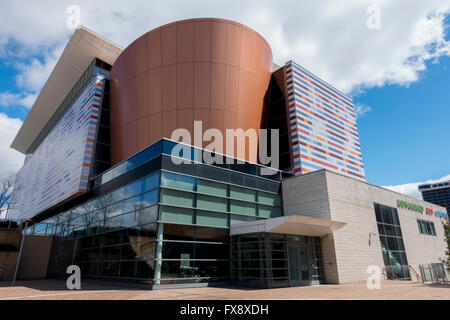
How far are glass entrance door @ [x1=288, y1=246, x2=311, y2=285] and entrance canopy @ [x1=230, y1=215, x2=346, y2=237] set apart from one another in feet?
3.50

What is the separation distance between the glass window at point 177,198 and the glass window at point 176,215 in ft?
1.12

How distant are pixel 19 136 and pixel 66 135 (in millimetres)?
38741

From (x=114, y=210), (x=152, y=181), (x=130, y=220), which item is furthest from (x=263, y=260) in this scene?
(x=114, y=210)

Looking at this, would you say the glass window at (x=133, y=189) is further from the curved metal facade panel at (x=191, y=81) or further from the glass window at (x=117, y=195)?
the curved metal facade panel at (x=191, y=81)

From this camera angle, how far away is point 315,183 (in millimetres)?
21578

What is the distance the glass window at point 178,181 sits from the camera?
1702cm

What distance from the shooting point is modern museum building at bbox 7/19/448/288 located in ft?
56.7

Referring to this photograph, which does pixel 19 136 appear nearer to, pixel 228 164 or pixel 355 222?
pixel 228 164

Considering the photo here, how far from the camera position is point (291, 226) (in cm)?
1673

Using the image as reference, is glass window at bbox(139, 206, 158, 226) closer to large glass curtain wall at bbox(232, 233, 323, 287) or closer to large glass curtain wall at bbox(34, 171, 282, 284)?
large glass curtain wall at bbox(34, 171, 282, 284)

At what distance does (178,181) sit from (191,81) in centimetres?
962

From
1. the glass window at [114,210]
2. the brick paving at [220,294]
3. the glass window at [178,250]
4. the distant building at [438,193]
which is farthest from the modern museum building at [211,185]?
the distant building at [438,193]
